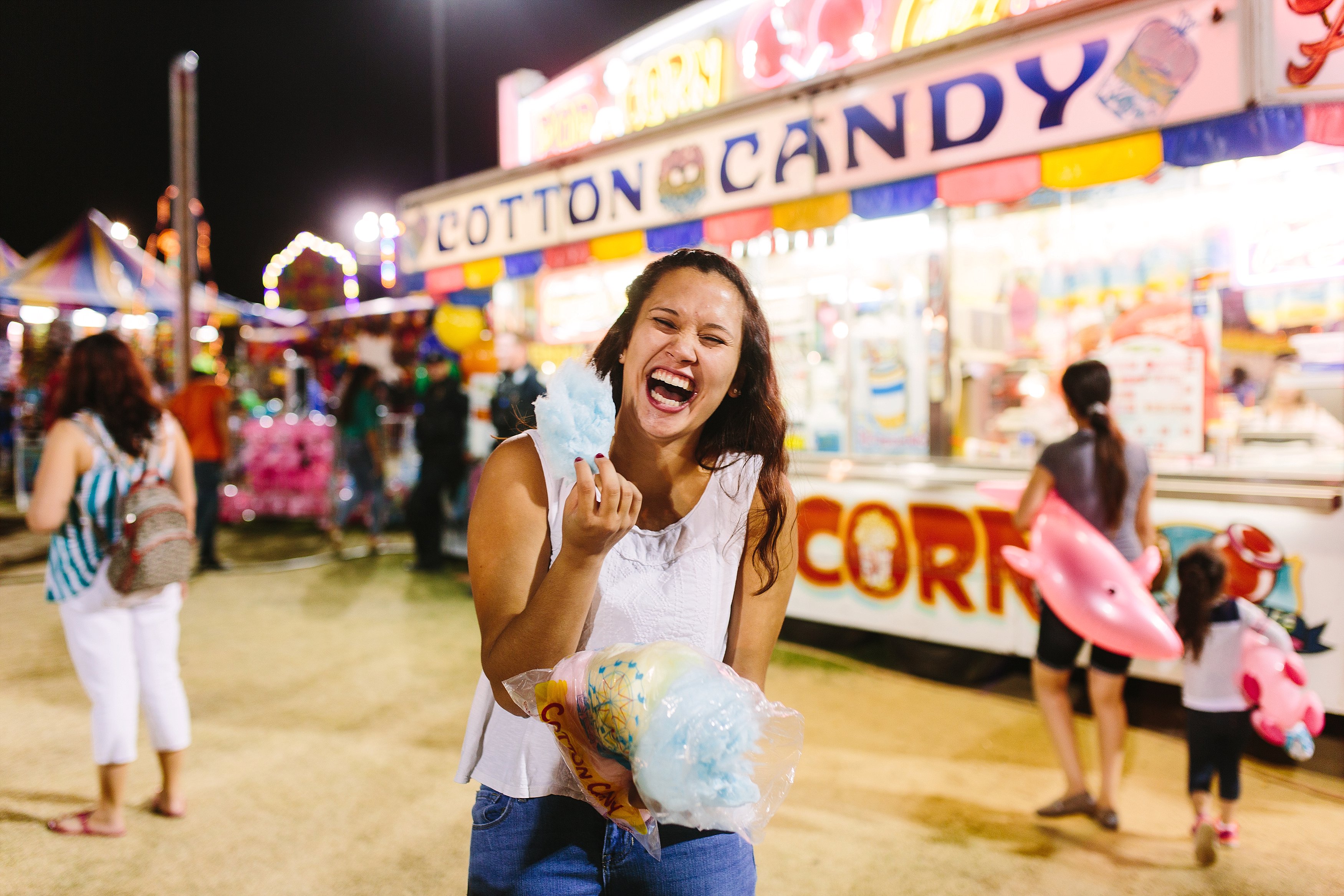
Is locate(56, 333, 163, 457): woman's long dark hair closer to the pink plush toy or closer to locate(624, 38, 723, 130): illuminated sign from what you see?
locate(624, 38, 723, 130): illuminated sign

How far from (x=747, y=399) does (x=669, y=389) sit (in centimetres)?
27

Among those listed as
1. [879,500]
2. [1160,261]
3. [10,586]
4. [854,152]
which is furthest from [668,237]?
[10,586]

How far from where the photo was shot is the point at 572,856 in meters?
1.36

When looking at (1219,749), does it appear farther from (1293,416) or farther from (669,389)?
(1293,416)

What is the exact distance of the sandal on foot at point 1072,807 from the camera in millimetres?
3479

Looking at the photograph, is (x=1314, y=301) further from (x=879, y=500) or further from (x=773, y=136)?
(x=773, y=136)

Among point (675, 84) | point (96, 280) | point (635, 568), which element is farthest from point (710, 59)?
point (96, 280)

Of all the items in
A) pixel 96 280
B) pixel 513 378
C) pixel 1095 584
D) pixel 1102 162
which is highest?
pixel 96 280

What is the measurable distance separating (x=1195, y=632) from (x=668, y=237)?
170 inches

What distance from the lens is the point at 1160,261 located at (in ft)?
19.5

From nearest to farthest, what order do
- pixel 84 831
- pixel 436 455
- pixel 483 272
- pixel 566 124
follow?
1. pixel 84 831
2. pixel 483 272
3. pixel 566 124
4. pixel 436 455

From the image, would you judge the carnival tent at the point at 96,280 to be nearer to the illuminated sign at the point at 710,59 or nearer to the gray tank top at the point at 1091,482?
the illuminated sign at the point at 710,59

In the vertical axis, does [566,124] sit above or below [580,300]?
above

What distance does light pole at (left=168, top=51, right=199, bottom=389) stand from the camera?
9.25 meters
